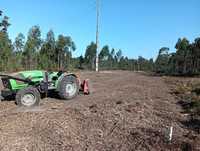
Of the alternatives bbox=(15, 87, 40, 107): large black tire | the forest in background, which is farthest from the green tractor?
the forest in background

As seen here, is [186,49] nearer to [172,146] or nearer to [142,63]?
[142,63]

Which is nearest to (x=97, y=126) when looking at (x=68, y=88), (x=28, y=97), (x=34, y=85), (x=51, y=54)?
(x=28, y=97)

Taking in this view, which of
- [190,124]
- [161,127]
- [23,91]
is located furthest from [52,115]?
[190,124]

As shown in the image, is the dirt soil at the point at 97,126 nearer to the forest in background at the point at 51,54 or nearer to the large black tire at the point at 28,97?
the large black tire at the point at 28,97

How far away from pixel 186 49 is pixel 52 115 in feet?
237

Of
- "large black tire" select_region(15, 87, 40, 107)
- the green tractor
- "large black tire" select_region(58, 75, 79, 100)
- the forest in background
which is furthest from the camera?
the forest in background

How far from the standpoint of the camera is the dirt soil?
7191mm

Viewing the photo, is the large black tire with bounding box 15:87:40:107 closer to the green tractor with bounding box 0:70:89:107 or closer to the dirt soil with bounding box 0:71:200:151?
the green tractor with bounding box 0:70:89:107

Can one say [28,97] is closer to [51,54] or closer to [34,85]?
[34,85]

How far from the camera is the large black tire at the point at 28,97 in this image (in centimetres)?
1173

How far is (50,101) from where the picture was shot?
42.5 feet

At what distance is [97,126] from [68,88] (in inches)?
205

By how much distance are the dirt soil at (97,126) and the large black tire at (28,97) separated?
30 centimetres

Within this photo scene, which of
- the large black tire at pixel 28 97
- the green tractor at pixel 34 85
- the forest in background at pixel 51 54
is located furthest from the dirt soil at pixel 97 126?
the forest in background at pixel 51 54
